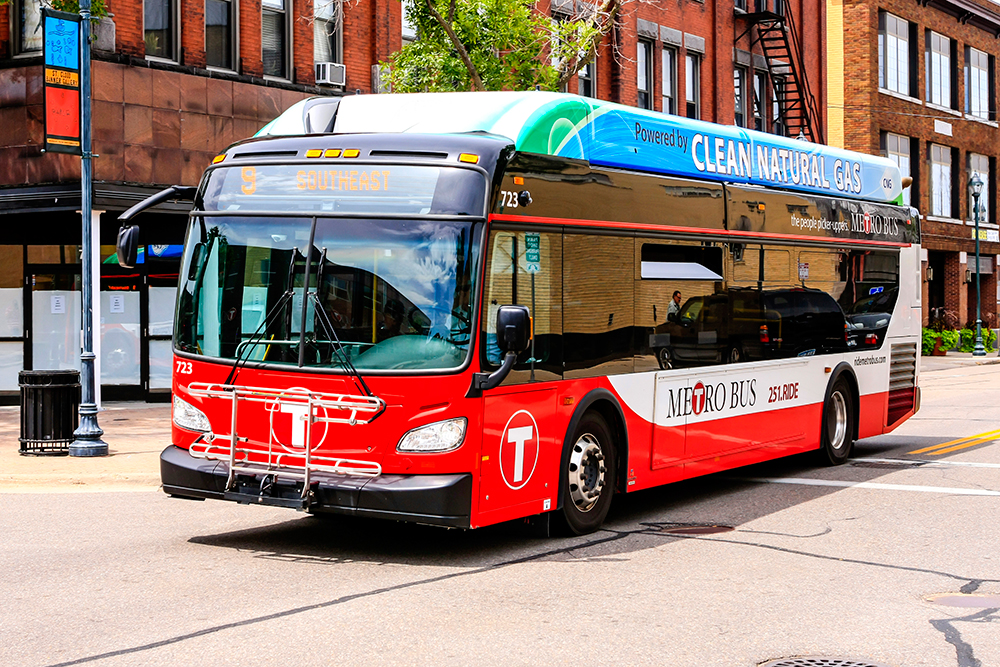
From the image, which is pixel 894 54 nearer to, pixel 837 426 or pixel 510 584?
pixel 837 426

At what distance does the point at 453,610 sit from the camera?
7.03 m

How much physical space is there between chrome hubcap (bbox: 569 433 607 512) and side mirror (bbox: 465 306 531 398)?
1298 millimetres

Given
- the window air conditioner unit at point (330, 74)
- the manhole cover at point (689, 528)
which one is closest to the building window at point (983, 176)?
the window air conditioner unit at point (330, 74)

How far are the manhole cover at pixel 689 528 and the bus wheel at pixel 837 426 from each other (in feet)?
13.1

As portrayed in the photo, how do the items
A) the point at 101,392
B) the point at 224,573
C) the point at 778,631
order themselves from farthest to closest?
1. the point at 101,392
2. the point at 224,573
3. the point at 778,631

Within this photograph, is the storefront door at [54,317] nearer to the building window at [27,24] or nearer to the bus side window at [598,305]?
the building window at [27,24]

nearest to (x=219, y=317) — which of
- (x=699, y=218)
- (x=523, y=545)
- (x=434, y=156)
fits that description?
(x=434, y=156)

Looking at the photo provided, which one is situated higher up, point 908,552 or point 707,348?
point 707,348

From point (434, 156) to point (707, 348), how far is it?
3826mm

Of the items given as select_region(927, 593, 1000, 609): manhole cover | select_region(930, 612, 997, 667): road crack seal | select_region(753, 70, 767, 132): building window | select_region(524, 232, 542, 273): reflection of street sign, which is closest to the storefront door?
select_region(524, 232, 542, 273): reflection of street sign

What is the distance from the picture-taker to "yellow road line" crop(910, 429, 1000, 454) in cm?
1543

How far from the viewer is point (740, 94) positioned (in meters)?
35.8

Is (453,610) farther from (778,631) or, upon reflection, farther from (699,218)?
(699,218)

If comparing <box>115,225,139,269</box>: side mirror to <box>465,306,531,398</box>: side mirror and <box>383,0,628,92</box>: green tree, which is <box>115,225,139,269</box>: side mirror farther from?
<box>383,0,628,92</box>: green tree
